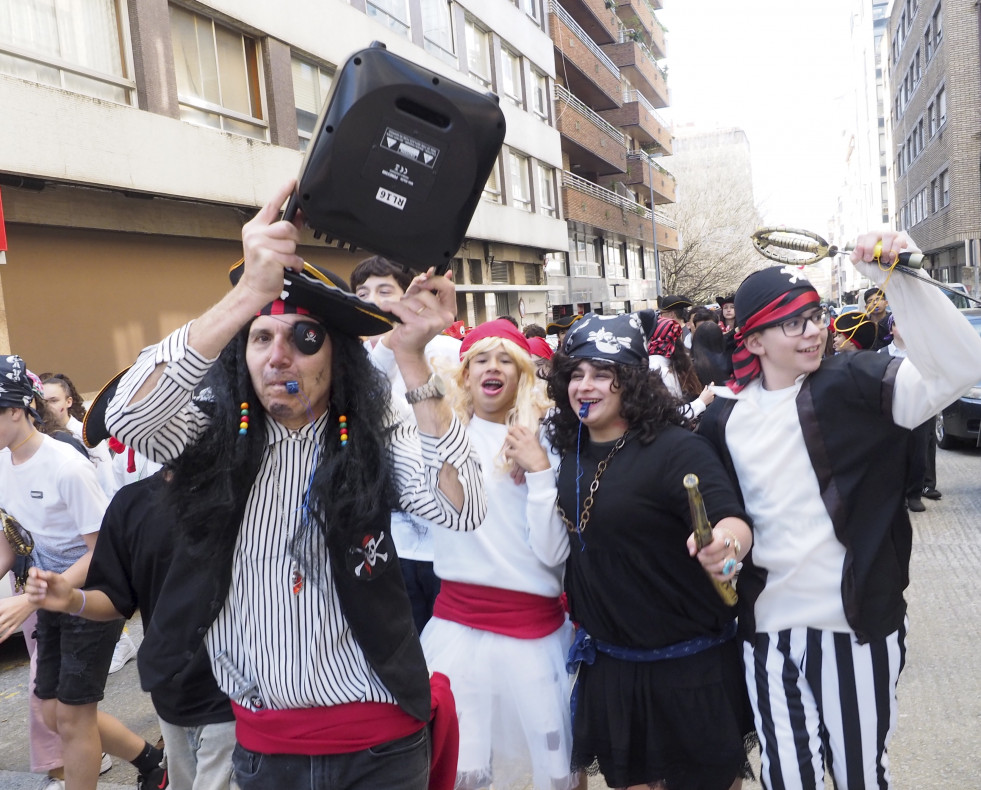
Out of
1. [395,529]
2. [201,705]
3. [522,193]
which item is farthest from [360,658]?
[522,193]

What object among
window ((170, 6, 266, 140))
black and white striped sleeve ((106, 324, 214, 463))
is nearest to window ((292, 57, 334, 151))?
window ((170, 6, 266, 140))

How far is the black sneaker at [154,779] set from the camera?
4.00 metres

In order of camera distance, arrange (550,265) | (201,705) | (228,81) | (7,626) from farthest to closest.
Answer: (550,265)
(228,81)
(201,705)
(7,626)

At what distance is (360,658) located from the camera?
2.21 metres

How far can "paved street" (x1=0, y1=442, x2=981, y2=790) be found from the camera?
3877mm

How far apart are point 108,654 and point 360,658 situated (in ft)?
6.64

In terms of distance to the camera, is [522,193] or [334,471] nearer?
[334,471]

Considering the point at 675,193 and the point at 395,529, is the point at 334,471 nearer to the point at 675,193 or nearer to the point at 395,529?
the point at 395,529

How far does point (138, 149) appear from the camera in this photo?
35.5 ft

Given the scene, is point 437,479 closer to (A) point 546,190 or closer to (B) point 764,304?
(B) point 764,304

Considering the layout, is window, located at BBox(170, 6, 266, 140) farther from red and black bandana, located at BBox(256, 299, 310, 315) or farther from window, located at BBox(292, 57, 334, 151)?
red and black bandana, located at BBox(256, 299, 310, 315)

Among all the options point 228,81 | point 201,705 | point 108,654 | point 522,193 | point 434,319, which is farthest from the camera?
point 522,193

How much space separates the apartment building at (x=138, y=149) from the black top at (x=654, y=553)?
317 inches

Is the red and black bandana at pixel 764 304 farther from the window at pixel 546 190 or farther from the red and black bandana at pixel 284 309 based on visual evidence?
the window at pixel 546 190
